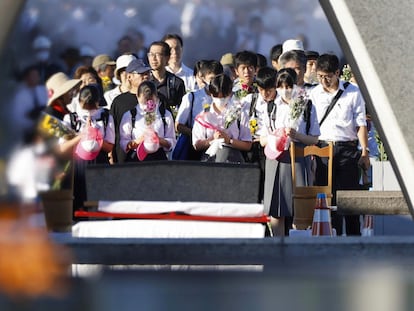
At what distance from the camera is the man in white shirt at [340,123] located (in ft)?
38.2

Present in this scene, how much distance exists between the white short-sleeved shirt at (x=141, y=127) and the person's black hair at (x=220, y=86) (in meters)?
0.55

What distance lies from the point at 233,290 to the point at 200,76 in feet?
27.1

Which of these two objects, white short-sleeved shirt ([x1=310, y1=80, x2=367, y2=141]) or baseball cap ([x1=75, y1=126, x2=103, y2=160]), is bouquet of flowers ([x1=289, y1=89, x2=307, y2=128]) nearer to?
white short-sleeved shirt ([x1=310, y1=80, x2=367, y2=141])

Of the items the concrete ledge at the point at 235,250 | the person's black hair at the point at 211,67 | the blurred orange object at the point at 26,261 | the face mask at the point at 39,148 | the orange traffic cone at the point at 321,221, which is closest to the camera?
the blurred orange object at the point at 26,261


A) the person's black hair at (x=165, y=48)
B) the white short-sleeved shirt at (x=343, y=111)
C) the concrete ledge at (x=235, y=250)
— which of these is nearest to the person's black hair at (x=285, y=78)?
the white short-sleeved shirt at (x=343, y=111)

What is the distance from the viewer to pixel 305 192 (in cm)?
1131

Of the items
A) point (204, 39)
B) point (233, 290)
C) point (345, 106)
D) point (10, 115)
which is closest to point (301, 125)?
point (345, 106)

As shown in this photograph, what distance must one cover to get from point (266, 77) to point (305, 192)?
1275mm

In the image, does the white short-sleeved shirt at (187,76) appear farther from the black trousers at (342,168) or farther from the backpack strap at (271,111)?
the black trousers at (342,168)

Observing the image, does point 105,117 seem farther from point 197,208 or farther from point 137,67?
point 197,208

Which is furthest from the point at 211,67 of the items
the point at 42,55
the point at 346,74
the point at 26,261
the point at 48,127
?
the point at 26,261

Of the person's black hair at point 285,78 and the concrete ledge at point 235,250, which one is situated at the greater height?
the person's black hair at point 285,78

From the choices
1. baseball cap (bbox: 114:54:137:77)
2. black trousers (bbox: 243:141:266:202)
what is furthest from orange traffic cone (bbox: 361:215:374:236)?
baseball cap (bbox: 114:54:137:77)

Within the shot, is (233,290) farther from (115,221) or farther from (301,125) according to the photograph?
(301,125)
